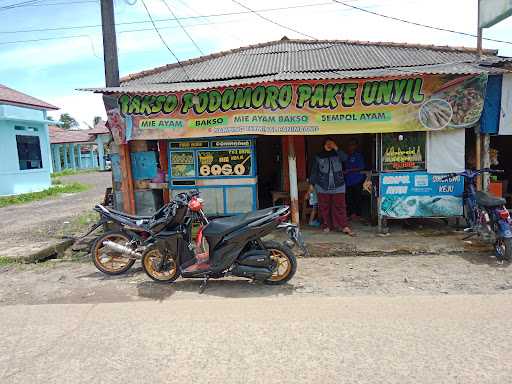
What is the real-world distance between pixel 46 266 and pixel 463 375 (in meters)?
6.00

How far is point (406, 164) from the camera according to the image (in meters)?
7.07

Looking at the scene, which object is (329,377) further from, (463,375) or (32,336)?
(32,336)

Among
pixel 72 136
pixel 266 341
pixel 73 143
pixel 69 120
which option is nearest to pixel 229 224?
pixel 266 341

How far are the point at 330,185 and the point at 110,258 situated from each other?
3923mm

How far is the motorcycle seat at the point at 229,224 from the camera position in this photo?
4.71m

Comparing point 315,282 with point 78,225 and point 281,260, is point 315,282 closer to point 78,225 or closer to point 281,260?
point 281,260

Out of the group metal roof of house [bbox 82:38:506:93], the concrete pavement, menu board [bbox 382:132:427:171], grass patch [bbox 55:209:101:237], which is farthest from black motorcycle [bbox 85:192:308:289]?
grass patch [bbox 55:209:101:237]

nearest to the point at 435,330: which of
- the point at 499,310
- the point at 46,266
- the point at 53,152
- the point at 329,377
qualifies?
the point at 499,310

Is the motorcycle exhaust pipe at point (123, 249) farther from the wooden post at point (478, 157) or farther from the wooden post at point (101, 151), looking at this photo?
the wooden post at point (101, 151)

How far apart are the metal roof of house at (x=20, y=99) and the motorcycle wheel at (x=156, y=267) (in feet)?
51.9

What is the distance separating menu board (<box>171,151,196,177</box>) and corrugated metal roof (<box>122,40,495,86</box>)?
6.54 ft

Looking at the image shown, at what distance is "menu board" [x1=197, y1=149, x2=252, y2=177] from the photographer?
7.53 meters

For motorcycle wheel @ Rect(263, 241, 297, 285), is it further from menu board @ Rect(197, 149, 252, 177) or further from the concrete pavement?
menu board @ Rect(197, 149, 252, 177)

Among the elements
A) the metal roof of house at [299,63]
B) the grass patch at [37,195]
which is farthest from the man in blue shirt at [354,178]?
the grass patch at [37,195]
